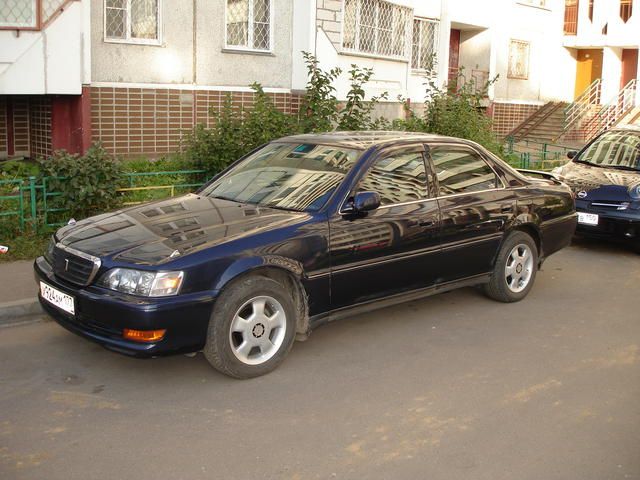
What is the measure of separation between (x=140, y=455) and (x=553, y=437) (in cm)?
229

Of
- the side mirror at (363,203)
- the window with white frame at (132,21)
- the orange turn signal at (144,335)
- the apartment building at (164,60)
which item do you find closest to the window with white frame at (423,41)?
the apartment building at (164,60)

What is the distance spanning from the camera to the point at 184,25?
1501 centimetres

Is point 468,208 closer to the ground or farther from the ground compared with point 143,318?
farther from the ground

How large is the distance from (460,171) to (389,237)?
4.06ft

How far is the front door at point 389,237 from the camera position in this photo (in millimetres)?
5832

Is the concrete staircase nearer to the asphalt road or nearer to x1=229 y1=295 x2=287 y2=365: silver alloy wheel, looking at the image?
the asphalt road

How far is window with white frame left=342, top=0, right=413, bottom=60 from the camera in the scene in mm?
17688

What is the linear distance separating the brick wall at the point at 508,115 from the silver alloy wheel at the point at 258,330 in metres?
21.1

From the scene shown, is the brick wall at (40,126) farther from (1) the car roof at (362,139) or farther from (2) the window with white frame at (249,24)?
(1) the car roof at (362,139)

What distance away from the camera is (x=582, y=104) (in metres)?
27.3

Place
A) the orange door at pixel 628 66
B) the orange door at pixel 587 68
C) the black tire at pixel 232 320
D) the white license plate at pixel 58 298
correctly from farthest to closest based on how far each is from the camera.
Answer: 1. the orange door at pixel 587 68
2. the orange door at pixel 628 66
3. the white license plate at pixel 58 298
4. the black tire at pixel 232 320

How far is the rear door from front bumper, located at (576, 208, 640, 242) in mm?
3002

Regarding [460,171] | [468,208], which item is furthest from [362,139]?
[468,208]

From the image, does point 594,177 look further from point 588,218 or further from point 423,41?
point 423,41
